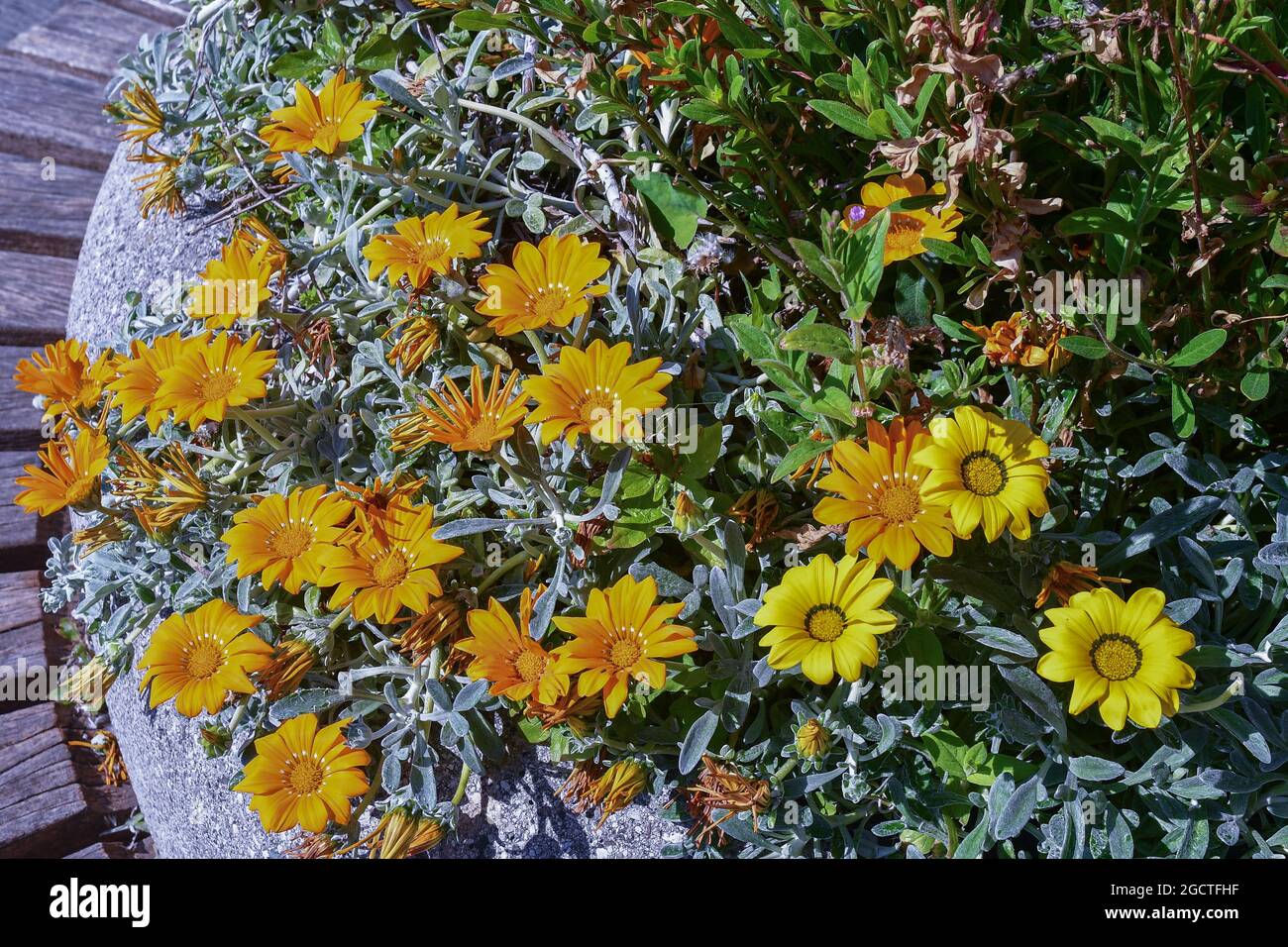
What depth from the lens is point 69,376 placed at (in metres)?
1.79

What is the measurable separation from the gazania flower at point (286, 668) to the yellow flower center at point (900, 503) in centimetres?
90

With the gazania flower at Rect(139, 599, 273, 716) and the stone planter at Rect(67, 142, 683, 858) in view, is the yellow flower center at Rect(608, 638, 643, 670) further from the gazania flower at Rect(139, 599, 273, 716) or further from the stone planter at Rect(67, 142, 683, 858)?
the gazania flower at Rect(139, 599, 273, 716)

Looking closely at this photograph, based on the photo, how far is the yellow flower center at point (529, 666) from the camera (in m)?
1.40

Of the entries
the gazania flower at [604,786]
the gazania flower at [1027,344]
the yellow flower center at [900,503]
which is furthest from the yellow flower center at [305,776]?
the gazania flower at [1027,344]

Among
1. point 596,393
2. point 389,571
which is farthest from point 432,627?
point 596,393

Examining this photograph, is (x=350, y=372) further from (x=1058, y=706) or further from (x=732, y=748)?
(x=1058, y=706)

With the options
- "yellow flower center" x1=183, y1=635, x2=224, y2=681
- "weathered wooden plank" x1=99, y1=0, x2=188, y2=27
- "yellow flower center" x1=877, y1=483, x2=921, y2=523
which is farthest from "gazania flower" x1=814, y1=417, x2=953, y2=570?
"weathered wooden plank" x1=99, y1=0, x2=188, y2=27

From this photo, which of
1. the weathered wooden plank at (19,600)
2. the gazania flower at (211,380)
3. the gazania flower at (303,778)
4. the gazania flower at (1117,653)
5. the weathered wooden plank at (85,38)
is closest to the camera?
the gazania flower at (1117,653)

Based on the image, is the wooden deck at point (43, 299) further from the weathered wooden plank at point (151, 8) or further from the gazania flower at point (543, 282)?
the gazania flower at point (543, 282)

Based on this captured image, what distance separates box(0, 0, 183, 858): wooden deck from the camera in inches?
92.8

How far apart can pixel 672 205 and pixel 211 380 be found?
754 millimetres

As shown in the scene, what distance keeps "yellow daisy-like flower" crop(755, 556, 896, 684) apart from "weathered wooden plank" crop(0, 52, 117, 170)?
2.91 metres
